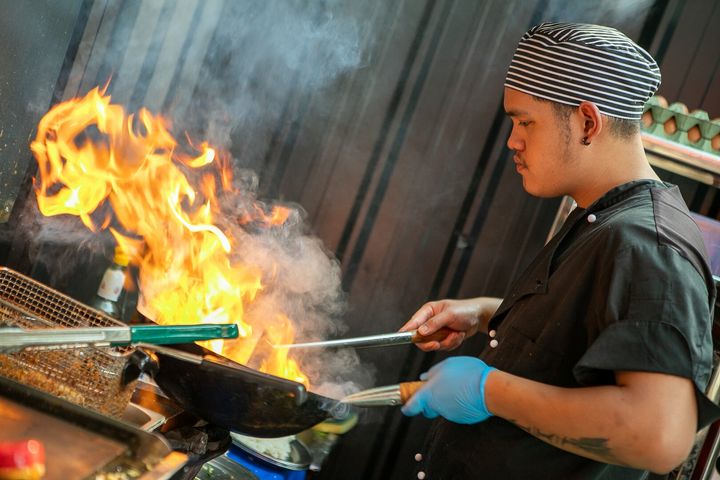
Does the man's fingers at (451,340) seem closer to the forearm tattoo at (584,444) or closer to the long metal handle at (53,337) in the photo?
the forearm tattoo at (584,444)

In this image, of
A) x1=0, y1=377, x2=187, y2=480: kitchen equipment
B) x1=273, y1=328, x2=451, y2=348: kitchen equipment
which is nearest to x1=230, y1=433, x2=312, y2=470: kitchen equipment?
x1=273, y1=328, x2=451, y2=348: kitchen equipment

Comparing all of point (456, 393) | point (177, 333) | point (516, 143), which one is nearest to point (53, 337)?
point (177, 333)

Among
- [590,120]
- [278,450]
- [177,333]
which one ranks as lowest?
[278,450]

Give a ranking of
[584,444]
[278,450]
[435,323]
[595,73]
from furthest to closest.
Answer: [278,450] → [435,323] → [595,73] → [584,444]

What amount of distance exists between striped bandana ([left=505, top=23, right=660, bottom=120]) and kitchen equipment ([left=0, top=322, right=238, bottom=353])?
113 centimetres

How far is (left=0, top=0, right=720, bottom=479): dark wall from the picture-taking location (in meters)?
3.74

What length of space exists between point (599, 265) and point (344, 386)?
2.16m

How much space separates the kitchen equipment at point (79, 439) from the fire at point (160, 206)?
1098mm

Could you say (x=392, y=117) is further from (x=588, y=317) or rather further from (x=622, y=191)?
(x=588, y=317)

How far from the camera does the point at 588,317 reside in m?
1.90

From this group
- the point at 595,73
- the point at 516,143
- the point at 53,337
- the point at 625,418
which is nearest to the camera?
the point at 53,337

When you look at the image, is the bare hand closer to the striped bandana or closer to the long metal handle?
the striped bandana

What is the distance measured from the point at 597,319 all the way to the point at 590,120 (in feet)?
1.92

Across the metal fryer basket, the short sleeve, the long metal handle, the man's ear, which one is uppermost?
the man's ear
